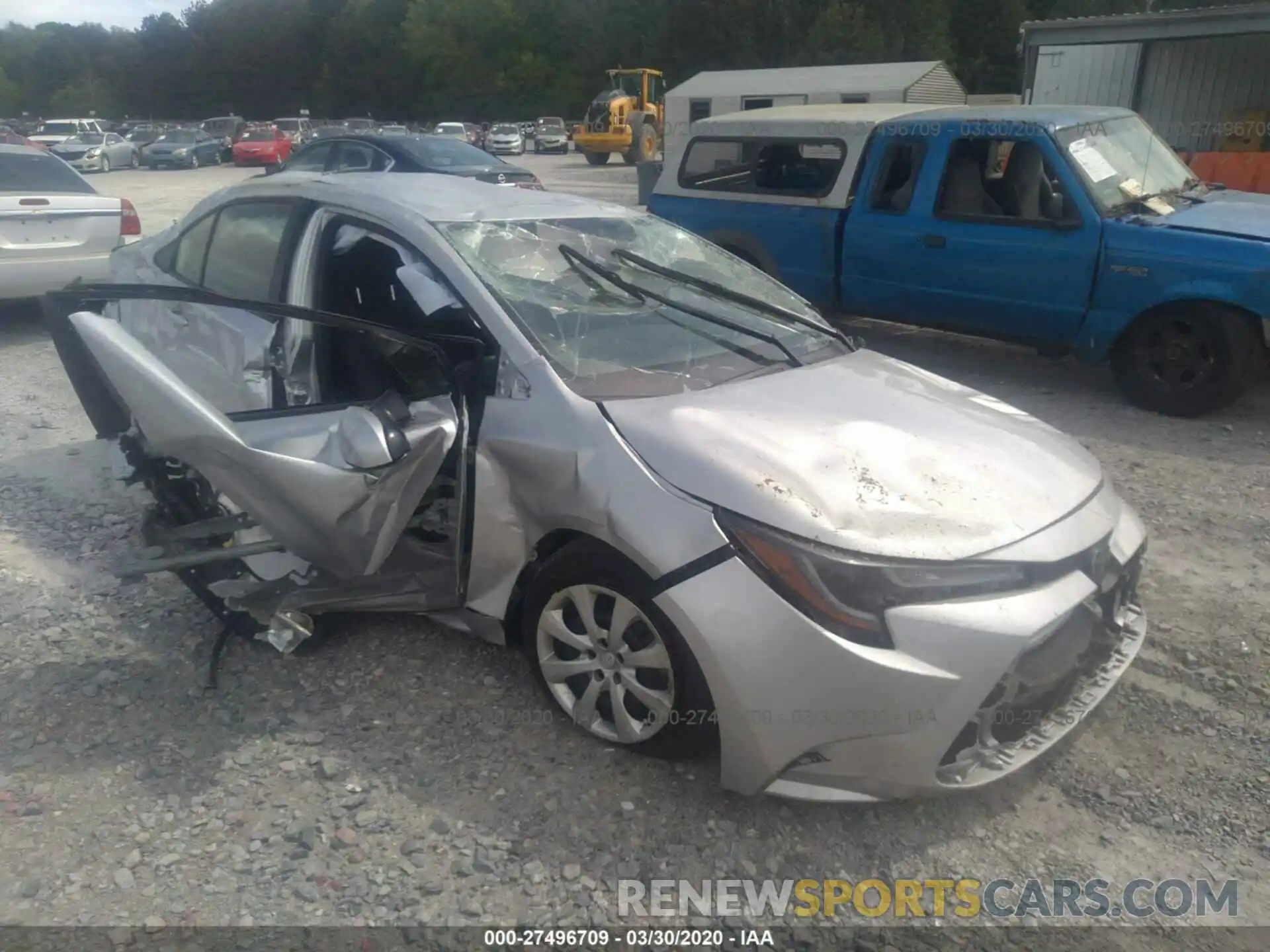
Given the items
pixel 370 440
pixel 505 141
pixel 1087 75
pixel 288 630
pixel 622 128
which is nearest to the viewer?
pixel 370 440

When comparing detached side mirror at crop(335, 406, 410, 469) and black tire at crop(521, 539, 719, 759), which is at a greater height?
detached side mirror at crop(335, 406, 410, 469)

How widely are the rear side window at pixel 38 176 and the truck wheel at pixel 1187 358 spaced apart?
8018 millimetres

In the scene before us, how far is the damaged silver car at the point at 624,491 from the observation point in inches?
94.1

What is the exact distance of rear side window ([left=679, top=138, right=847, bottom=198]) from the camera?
7.19 meters

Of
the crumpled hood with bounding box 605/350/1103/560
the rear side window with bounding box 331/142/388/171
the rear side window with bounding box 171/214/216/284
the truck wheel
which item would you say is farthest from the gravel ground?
the rear side window with bounding box 331/142/388/171

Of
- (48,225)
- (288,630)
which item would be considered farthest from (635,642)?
(48,225)

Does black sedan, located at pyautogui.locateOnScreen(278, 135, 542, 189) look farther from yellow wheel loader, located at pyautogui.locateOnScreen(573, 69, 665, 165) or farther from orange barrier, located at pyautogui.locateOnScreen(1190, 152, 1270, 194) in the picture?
yellow wheel loader, located at pyautogui.locateOnScreen(573, 69, 665, 165)

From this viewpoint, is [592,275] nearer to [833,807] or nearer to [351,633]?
[351,633]

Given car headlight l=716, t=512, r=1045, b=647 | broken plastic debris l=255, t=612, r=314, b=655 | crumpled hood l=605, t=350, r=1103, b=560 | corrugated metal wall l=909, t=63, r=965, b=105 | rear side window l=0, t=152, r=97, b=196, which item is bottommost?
broken plastic debris l=255, t=612, r=314, b=655

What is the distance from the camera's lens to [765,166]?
759 cm

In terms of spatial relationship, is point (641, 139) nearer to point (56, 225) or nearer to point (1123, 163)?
point (56, 225)

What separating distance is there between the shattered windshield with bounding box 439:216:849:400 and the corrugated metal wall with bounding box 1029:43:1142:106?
1356 cm

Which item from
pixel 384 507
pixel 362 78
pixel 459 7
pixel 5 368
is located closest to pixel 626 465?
pixel 384 507

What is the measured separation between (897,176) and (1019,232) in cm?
109
